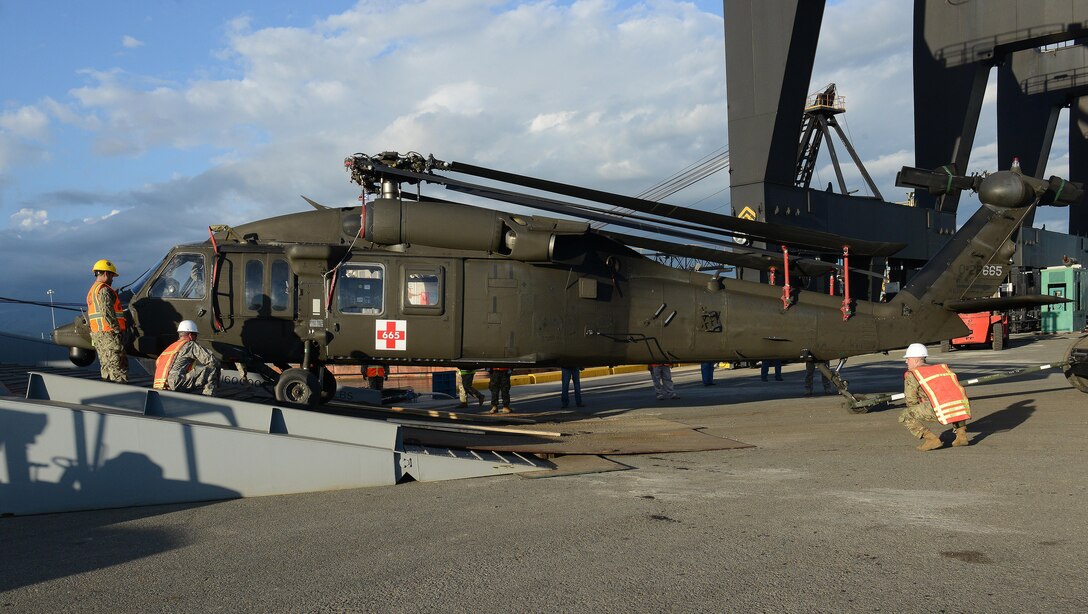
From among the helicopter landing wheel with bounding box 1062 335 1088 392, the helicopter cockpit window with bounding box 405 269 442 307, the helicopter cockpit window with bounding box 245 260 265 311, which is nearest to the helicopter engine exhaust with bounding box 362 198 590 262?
the helicopter cockpit window with bounding box 405 269 442 307

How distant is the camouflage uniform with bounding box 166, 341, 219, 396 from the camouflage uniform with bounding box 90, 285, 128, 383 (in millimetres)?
1361

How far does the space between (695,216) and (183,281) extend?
7.31 meters

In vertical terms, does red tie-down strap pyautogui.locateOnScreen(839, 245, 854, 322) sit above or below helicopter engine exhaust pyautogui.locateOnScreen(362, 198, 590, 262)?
below

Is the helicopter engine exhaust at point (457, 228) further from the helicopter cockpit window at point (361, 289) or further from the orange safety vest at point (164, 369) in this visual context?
the orange safety vest at point (164, 369)

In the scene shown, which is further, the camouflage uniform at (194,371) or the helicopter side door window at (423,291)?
the helicopter side door window at (423,291)

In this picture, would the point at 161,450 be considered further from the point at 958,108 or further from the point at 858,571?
the point at 958,108

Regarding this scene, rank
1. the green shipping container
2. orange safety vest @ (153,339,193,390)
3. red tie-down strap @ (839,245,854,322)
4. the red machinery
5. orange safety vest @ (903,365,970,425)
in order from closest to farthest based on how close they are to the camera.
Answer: orange safety vest @ (153,339,193,390), orange safety vest @ (903,365,970,425), red tie-down strap @ (839,245,854,322), the red machinery, the green shipping container

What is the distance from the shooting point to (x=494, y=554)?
4.78 meters

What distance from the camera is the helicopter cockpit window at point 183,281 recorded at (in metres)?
10.2

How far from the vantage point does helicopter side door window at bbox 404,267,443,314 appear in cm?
1010

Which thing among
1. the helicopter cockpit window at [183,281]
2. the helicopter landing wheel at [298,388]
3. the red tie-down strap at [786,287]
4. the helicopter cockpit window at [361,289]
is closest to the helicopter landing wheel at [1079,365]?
the red tie-down strap at [786,287]

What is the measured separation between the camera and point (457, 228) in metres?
Answer: 9.98

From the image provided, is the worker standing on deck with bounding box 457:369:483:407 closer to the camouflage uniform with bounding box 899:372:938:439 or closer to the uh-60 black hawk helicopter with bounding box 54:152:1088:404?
the uh-60 black hawk helicopter with bounding box 54:152:1088:404

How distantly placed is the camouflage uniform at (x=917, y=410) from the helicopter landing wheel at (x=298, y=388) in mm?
7175
